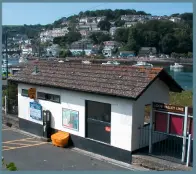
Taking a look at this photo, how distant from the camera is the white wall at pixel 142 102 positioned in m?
11.5

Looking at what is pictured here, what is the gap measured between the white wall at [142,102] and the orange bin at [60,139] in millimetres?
3325

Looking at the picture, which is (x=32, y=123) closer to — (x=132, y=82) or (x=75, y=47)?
(x=132, y=82)

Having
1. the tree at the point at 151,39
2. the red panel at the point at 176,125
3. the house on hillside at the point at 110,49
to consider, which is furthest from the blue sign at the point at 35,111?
the house on hillside at the point at 110,49

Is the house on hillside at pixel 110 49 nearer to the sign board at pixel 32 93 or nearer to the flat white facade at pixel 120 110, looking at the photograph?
the sign board at pixel 32 93

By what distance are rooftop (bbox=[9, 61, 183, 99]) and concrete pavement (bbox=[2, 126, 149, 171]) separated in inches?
98.7

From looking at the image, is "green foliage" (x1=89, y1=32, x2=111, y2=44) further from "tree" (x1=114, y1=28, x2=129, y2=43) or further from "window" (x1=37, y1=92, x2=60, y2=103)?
"window" (x1=37, y1=92, x2=60, y2=103)

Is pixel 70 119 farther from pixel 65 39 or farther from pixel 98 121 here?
pixel 65 39

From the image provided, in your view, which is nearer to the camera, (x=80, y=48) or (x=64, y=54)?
(x=64, y=54)

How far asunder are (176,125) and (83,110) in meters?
3.81

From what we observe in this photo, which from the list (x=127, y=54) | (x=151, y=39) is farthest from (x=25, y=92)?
(x=151, y=39)

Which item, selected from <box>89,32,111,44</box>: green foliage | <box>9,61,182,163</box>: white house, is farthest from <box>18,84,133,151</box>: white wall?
<box>89,32,111,44</box>: green foliage

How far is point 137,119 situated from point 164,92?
2109 millimetres

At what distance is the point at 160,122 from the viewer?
11.5m

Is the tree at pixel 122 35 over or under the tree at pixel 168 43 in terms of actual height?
over
